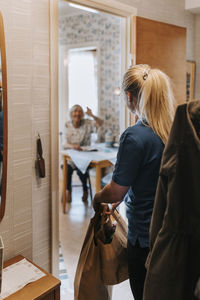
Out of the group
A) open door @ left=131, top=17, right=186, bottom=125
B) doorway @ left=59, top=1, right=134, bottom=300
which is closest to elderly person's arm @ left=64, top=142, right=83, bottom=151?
doorway @ left=59, top=1, right=134, bottom=300

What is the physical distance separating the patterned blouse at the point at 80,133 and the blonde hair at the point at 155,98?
2.69 meters

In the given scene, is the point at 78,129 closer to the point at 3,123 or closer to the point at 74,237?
the point at 74,237

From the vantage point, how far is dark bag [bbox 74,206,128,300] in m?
1.61

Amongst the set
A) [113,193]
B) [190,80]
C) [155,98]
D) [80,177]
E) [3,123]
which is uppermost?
[190,80]

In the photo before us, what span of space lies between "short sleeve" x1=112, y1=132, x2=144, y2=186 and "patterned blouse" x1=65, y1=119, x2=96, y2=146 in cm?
275

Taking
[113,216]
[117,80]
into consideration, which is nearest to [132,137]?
[113,216]

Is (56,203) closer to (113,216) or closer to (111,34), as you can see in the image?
(113,216)

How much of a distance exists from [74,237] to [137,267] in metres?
1.96

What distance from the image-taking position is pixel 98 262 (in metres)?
1.64

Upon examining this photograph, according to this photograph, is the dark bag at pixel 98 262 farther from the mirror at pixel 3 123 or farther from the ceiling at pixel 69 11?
the ceiling at pixel 69 11

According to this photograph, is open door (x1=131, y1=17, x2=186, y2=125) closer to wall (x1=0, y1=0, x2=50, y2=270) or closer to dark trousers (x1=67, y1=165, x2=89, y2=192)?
wall (x1=0, y1=0, x2=50, y2=270)

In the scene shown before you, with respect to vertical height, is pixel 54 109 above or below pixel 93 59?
below

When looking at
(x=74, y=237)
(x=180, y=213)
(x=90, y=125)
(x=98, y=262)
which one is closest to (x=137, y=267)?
(x=98, y=262)

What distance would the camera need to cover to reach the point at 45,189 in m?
1.93
